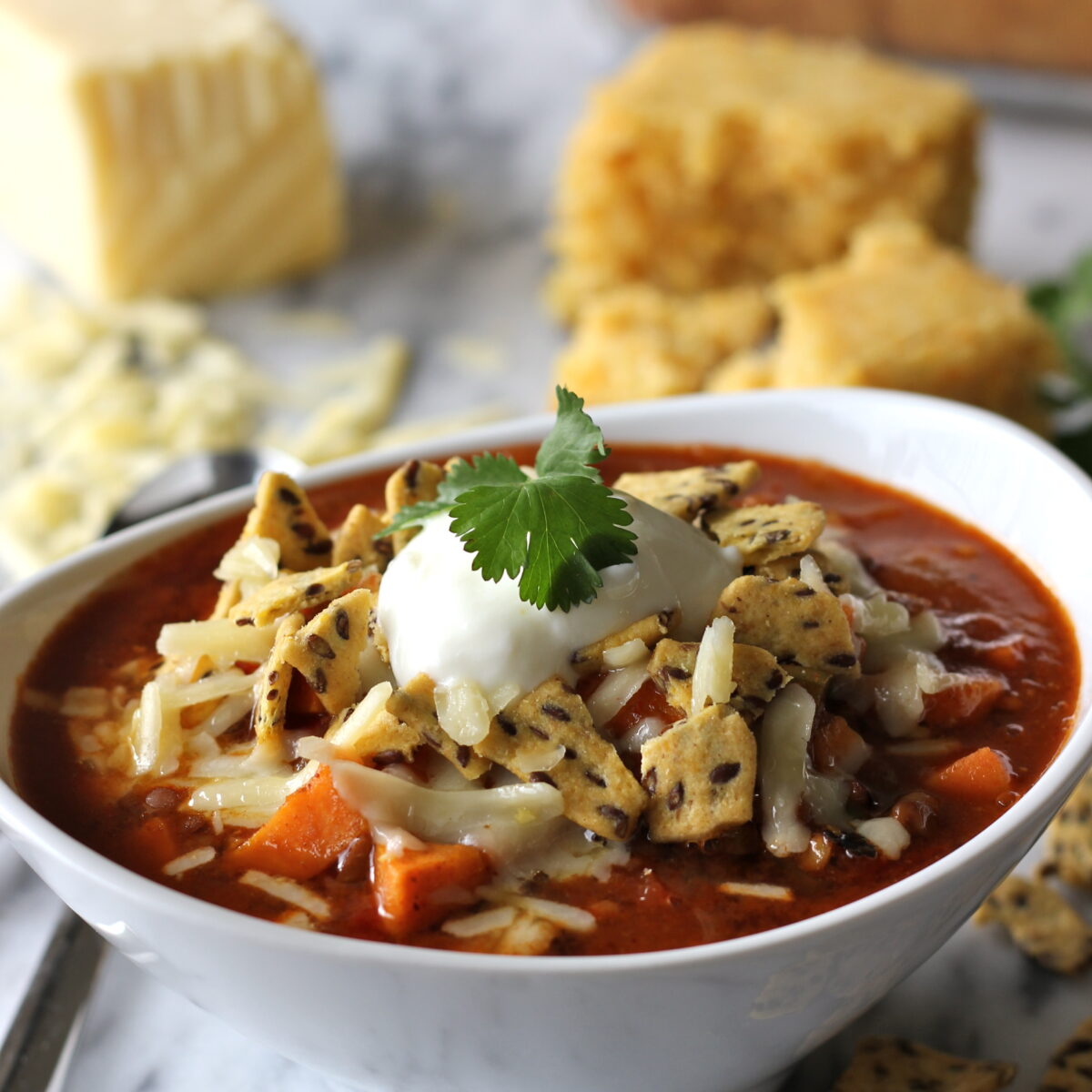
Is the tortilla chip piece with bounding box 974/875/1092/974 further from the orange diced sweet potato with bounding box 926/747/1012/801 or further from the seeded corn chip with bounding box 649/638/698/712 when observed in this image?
the seeded corn chip with bounding box 649/638/698/712

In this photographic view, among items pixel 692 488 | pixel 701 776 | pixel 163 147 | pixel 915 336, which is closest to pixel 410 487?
pixel 692 488

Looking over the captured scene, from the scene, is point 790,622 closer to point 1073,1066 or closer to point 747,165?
point 1073,1066

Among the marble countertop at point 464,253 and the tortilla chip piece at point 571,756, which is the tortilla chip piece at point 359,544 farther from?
the marble countertop at point 464,253

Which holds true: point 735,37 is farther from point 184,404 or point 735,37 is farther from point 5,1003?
point 5,1003

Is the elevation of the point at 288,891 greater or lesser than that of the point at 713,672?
lesser

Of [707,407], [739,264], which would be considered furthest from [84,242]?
[707,407]

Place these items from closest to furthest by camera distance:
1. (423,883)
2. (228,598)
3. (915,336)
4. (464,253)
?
(423,883), (228,598), (915,336), (464,253)

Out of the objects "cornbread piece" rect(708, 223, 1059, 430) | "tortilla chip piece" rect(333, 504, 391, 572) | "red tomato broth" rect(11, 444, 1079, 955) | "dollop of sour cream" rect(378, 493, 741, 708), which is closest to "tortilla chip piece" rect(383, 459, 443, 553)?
"tortilla chip piece" rect(333, 504, 391, 572)
